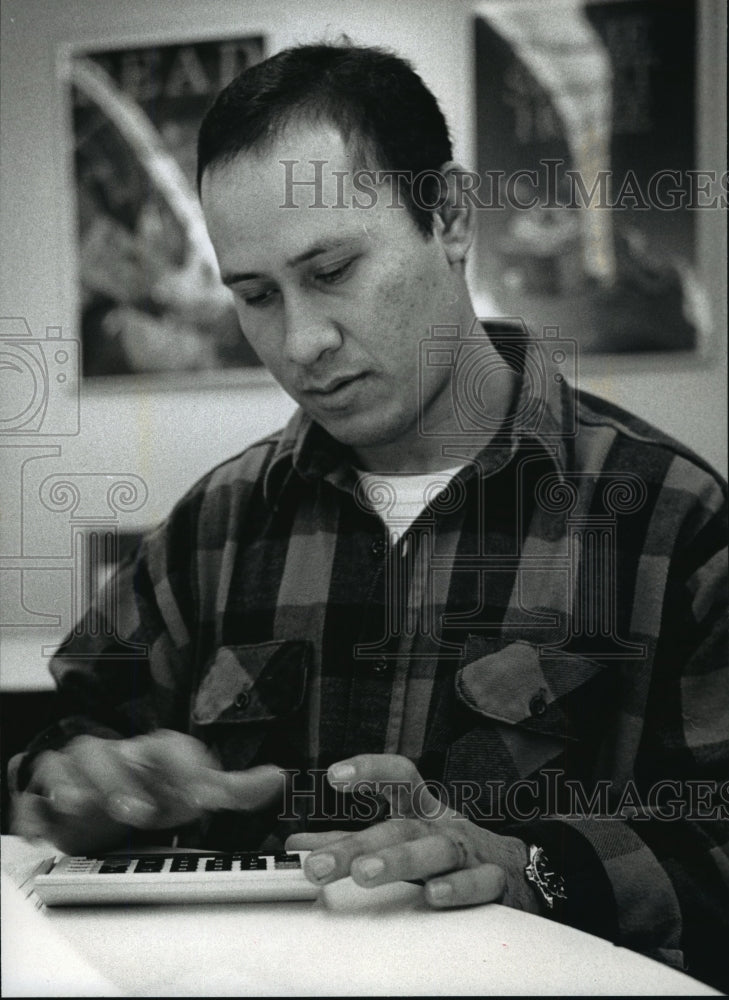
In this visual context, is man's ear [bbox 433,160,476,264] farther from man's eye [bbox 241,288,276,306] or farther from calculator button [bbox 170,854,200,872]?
calculator button [bbox 170,854,200,872]

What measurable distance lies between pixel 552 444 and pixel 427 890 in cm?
42

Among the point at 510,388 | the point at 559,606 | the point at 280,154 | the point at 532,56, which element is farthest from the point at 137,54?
the point at 559,606

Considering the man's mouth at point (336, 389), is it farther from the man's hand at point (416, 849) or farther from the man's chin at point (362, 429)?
the man's hand at point (416, 849)

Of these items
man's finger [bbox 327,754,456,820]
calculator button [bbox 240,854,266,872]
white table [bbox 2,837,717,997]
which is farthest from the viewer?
man's finger [bbox 327,754,456,820]

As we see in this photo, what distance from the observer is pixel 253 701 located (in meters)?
0.92

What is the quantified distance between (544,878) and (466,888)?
0.13 m

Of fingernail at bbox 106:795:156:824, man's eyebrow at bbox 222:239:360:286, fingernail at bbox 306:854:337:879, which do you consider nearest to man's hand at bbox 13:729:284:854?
fingernail at bbox 106:795:156:824

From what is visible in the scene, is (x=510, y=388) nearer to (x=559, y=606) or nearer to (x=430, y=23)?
(x=559, y=606)

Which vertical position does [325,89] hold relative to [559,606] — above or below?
above

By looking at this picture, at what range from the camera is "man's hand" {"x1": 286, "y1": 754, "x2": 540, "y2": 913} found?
2.34ft

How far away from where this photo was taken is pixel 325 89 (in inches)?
34.8

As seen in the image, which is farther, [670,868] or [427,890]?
[670,868]

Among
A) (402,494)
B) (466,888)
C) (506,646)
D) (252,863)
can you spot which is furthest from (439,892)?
(402,494)

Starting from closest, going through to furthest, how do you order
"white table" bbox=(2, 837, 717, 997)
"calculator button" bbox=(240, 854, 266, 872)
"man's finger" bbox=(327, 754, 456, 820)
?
"white table" bbox=(2, 837, 717, 997) → "calculator button" bbox=(240, 854, 266, 872) → "man's finger" bbox=(327, 754, 456, 820)
